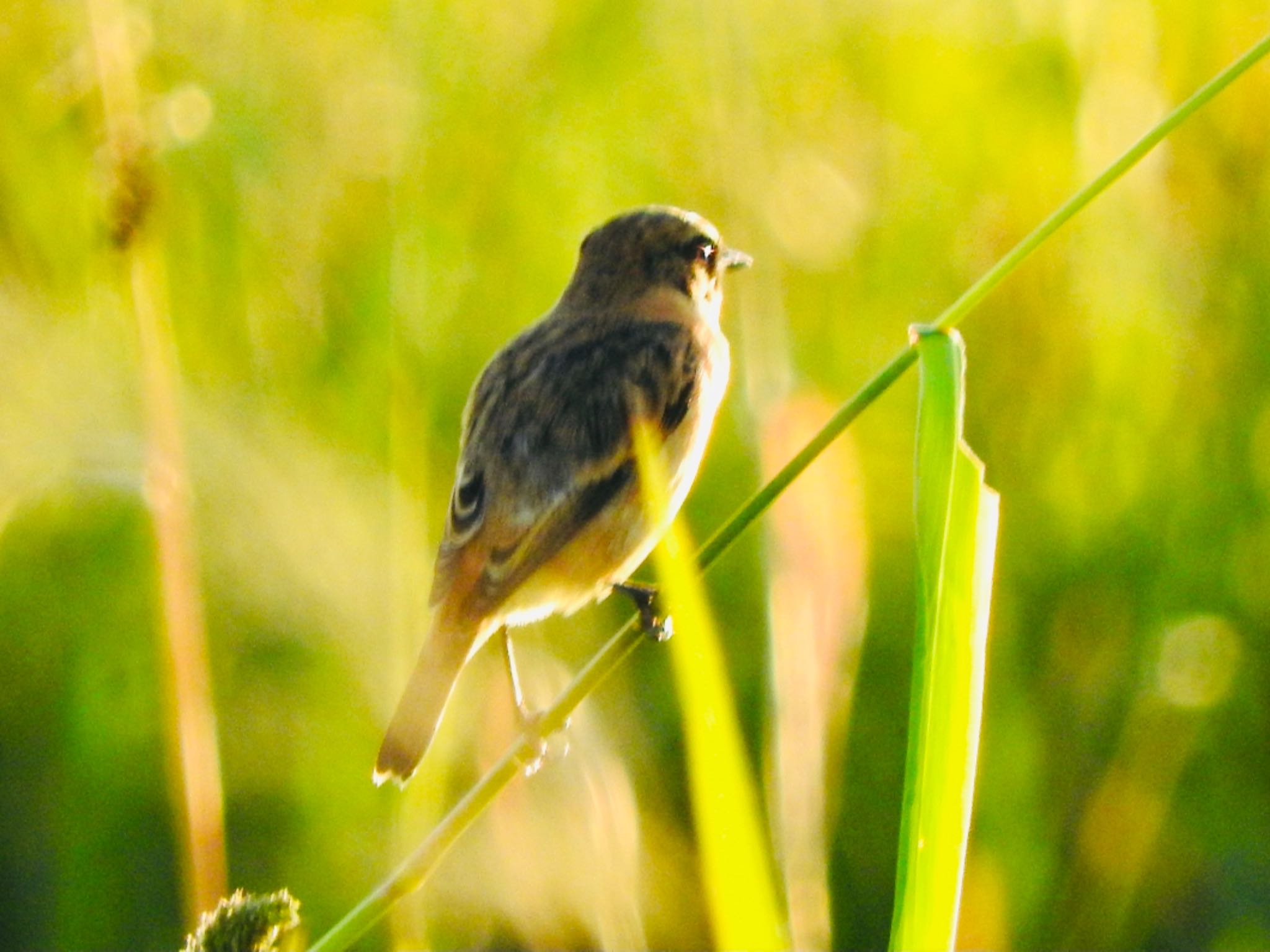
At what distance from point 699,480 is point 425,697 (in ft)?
5.14

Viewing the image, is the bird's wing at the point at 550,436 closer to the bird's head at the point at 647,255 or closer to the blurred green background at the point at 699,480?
the blurred green background at the point at 699,480

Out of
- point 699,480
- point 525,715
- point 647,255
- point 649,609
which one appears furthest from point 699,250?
point 525,715

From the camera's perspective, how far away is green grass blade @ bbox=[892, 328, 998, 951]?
4.71ft

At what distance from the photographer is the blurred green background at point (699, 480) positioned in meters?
2.84

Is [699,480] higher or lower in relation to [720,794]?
higher

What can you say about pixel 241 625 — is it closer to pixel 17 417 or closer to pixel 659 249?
pixel 17 417

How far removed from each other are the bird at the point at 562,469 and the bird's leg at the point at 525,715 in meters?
0.01

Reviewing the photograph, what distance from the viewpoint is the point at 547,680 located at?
8.41 ft

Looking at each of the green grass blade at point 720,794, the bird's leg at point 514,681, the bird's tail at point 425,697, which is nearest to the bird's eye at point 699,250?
the bird's leg at point 514,681

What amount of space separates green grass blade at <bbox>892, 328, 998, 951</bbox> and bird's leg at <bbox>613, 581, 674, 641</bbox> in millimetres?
1187

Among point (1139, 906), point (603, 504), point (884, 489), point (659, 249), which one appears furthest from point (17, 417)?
point (1139, 906)

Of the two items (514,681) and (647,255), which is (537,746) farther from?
(647,255)

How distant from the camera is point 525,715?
2.86 m

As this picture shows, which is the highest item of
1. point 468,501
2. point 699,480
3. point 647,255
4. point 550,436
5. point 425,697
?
point 647,255
